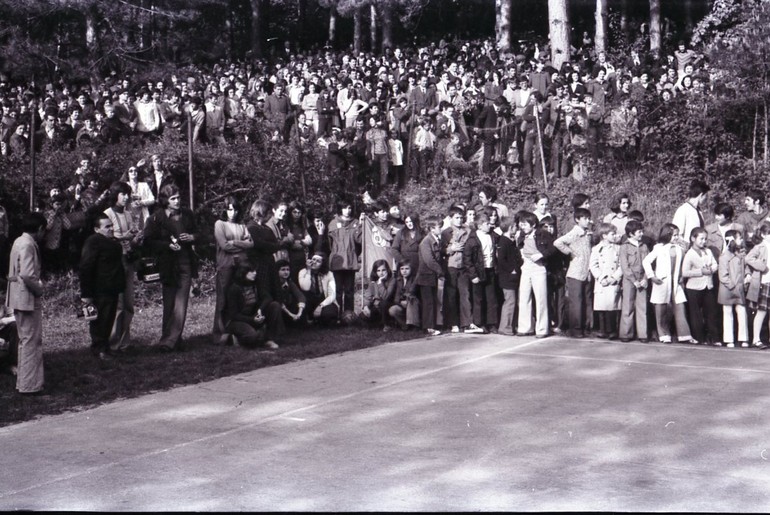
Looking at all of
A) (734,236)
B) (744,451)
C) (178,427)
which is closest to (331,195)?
(734,236)

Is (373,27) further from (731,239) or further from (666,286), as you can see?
(666,286)

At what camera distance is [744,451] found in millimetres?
8656

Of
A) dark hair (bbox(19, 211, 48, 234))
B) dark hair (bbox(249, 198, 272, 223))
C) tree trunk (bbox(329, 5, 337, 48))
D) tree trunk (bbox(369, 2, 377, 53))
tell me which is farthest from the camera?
tree trunk (bbox(329, 5, 337, 48))

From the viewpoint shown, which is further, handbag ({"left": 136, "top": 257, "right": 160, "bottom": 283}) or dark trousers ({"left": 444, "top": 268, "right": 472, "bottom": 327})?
dark trousers ({"left": 444, "top": 268, "right": 472, "bottom": 327})

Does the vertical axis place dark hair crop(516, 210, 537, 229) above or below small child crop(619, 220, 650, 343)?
above

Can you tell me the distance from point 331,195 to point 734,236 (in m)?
8.57

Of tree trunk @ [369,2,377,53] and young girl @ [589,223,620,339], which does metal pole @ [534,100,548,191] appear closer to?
young girl @ [589,223,620,339]

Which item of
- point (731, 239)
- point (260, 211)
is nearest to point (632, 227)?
point (731, 239)

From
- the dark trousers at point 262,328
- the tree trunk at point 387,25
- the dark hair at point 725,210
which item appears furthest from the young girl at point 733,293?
the tree trunk at point 387,25

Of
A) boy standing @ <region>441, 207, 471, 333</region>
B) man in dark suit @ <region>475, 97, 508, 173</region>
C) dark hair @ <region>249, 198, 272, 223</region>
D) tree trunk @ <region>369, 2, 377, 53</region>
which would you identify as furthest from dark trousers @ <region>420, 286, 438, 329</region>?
tree trunk @ <region>369, 2, 377, 53</region>

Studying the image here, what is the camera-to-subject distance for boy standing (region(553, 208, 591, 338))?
14.7 m

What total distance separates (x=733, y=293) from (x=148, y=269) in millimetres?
Answer: 7545

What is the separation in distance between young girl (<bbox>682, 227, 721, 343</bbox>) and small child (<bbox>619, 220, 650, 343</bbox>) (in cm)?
59

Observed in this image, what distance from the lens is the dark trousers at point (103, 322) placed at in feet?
39.6
